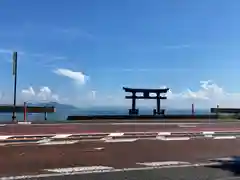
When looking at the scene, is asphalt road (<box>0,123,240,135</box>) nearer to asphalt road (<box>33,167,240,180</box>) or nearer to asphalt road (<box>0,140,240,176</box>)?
asphalt road (<box>0,140,240,176</box>)

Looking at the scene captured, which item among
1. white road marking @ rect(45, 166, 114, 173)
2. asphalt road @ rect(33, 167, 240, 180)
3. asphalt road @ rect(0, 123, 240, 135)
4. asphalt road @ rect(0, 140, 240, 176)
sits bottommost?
asphalt road @ rect(33, 167, 240, 180)

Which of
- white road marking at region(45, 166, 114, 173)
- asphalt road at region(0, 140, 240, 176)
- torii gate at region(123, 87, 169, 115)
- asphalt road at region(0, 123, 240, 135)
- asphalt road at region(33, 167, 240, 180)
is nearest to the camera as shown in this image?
asphalt road at region(33, 167, 240, 180)

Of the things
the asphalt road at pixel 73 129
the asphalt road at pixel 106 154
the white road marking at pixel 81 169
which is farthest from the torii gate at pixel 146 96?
the white road marking at pixel 81 169

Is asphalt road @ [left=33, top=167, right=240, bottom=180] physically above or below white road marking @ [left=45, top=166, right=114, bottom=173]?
below

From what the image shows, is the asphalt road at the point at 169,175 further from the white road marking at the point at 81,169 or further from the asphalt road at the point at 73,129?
the asphalt road at the point at 73,129

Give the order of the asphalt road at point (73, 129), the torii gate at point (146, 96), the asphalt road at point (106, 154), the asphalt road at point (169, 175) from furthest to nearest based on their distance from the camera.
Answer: the torii gate at point (146, 96) → the asphalt road at point (73, 129) → the asphalt road at point (106, 154) → the asphalt road at point (169, 175)

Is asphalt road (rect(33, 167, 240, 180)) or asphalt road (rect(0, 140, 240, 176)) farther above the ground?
asphalt road (rect(0, 140, 240, 176))

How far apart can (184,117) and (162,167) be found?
24.1 m

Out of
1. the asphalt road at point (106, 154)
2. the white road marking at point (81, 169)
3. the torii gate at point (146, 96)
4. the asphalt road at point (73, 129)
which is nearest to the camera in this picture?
the white road marking at point (81, 169)

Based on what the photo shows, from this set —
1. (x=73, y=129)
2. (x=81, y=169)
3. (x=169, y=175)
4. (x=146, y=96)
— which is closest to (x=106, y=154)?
(x=81, y=169)

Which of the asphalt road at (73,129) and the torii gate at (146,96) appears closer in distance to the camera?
the asphalt road at (73,129)

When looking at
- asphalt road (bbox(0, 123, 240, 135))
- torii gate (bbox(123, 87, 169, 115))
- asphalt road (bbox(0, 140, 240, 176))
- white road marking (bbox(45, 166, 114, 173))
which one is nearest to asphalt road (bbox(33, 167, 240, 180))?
white road marking (bbox(45, 166, 114, 173))

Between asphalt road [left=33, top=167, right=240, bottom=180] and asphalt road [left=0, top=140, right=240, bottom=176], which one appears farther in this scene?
asphalt road [left=0, top=140, right=240, bottom=176]

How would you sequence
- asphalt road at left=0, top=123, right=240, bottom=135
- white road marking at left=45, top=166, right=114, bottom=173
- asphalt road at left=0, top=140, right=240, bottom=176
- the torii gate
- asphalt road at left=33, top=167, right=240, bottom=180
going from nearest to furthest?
1. asphalt road at left=33, top=167, right=240, bottom=180
2. white road marking at left=45, top=166, right=114, bottom=173
3. asphalt road at left=0, top=140, right=240, bottom=176
4. asphalt road at left=0, top=123, right=240, bottom=135
5. the torii gate
